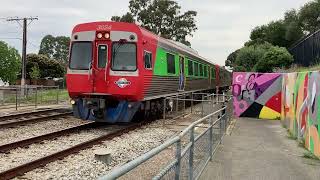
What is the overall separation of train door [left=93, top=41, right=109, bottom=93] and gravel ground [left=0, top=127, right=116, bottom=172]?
4.66ft

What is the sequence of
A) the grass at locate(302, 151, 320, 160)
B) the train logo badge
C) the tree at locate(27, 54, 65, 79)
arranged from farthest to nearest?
1. the tree at locate(27, 54, 65, 79)
2. the train logo badge
3. the grass at locate(302, 151, 320, 160)

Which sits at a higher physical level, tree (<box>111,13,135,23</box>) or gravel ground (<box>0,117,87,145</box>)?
tree (<box>111,13,135,23</box>)

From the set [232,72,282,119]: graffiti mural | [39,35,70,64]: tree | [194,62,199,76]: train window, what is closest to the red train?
[232,72,282,119]: graffiti mural

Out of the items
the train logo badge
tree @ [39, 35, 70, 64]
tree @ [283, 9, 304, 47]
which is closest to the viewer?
the train logo badge

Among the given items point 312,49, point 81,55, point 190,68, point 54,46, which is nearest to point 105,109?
point 81,55

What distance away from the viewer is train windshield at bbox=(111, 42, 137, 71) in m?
16.0

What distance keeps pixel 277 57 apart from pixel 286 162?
31059mm

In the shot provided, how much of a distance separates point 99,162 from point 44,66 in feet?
245

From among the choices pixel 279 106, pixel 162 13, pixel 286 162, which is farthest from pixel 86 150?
pixel 162 13

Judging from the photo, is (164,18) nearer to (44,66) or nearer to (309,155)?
(44,66)

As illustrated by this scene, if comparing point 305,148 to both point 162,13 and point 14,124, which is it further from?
point 162,13

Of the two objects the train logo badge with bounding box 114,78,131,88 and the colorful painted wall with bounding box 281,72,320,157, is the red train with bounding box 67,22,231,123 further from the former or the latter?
the colorful painted wall with bounding box 281,72,320,157

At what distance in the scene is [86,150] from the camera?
1196cm

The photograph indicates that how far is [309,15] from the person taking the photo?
56.6 metres
